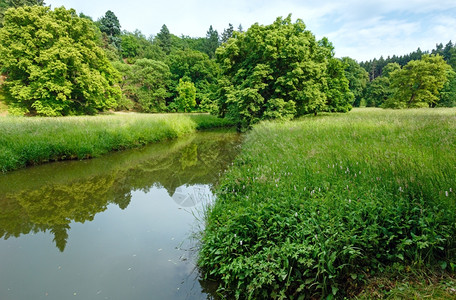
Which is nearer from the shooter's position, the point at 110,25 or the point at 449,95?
the point at 449,95

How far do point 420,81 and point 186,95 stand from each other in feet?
116

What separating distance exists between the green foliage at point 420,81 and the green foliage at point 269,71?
717 inches

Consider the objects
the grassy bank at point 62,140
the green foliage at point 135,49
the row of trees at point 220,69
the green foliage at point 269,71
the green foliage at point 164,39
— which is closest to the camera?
the grassy bank at point 62,140

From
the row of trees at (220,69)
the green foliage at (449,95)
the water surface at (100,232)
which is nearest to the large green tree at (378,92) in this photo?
the green foliage at (449,95)

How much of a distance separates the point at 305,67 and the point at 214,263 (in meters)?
17.3

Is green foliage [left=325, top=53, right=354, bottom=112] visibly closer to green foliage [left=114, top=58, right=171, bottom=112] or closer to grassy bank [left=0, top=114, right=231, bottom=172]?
grassy bank [left=0, top=114, right=231, bottom=172]

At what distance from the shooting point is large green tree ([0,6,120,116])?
78.3 feet

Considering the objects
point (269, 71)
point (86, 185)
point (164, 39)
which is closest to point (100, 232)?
point (86, 185)

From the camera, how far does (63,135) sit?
1177 centimetres

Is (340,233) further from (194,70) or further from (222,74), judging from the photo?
(194,70)

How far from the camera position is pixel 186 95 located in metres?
41.7

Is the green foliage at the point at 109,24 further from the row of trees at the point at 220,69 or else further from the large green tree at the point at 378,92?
the large green tree at the point at 378,92

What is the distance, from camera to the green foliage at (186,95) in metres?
41.1

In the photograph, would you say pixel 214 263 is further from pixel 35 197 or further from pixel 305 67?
pixel 305 67
